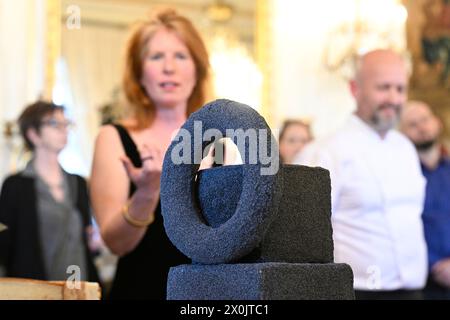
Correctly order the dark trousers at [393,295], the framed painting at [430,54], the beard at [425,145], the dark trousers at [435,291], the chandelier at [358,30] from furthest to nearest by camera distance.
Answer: the framed painting at [430,54]
the chandelier at [358,30]
the beard at [425,145]
the dark trousers at [435,291]
the dark trousers at [393,295]

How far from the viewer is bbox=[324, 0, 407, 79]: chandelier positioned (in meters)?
5.57

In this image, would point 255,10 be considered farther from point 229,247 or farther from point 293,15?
point 229,247

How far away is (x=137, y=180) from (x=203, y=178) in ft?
2.49

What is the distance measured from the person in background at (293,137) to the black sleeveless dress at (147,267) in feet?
7.64

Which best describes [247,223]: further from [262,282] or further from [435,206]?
[435,206]

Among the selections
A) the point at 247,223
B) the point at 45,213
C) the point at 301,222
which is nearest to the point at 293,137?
the point at 45,213

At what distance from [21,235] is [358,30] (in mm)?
3021

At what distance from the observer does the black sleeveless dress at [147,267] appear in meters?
2.23

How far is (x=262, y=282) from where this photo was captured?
104 centimetres

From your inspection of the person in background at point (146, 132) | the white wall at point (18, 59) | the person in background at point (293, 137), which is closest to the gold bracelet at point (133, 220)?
the person in background at point (146, 132)

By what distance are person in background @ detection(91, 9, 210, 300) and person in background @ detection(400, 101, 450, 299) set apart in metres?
1.44

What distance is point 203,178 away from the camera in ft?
3.91

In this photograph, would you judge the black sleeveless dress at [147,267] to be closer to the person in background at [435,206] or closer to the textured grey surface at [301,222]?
Answer: the textured grey surface at [301,222]
